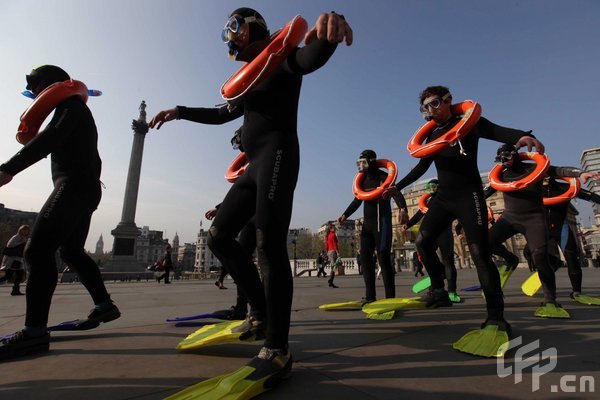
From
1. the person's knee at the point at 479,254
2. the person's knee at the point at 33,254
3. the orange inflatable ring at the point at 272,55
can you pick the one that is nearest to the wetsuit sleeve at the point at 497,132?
the person's knee at the point at 479,254

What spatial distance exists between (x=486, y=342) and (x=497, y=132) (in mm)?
1959

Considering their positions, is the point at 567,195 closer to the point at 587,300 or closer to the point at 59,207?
the point at 587,300

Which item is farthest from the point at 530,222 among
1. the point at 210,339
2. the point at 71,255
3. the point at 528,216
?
the point at 71,255

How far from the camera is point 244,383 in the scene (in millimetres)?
1656

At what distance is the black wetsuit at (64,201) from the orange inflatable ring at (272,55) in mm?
1882

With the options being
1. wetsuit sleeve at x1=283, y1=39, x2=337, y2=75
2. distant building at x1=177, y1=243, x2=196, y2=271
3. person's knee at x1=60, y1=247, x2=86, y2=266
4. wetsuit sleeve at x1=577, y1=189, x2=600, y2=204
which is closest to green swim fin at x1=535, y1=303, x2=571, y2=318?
wetsuit sleeve at x1=577, y1=189, x2=600, y2=204

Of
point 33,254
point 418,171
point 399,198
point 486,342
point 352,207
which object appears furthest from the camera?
point 352,207

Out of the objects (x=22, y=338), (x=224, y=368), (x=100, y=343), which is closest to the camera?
(x=224, y=368)

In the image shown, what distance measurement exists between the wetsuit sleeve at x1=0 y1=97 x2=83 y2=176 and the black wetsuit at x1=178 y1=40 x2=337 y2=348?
1701 millimetres

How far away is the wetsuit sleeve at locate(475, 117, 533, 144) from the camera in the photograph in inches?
117

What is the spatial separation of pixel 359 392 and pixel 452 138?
2.67m

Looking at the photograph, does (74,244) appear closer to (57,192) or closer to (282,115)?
(57,192)

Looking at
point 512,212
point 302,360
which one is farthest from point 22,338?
point 512,212

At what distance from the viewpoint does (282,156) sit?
2242mm
